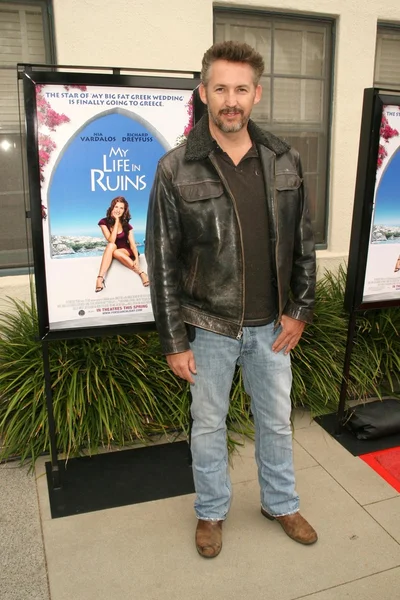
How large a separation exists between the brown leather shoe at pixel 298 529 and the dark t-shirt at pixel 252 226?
39.5 inches

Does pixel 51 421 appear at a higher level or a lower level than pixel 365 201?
lower

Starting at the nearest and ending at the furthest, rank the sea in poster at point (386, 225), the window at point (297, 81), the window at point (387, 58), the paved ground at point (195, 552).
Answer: the paved ground at point (195, 552), the sea in poster at point (386, 225), the window at point (297, 81), the window at point (387, 58)

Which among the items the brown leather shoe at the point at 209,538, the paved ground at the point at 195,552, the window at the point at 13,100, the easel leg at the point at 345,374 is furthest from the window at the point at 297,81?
the brown leather shoe at the point at 209,538

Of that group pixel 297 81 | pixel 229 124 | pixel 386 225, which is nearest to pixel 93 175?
pixel 229 124

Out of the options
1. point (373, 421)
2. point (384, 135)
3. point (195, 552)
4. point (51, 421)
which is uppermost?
point (384, 135)

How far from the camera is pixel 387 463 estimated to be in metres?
3.37

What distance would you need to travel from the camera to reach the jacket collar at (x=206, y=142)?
234 cm

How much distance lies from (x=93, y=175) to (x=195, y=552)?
6.36 ft

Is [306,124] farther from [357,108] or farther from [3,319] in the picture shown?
[3,319]

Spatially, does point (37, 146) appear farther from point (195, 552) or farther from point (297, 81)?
point (297, 81)

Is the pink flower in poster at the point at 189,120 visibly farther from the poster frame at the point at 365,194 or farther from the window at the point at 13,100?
the window at the point at 13,100

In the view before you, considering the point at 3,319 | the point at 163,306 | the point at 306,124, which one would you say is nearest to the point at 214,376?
the point at 163,306

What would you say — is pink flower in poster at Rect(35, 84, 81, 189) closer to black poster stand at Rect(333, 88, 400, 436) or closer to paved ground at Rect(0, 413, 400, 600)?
black poster stand at Rect(333, 88, 400, 436)

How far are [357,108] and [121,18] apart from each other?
2233 millimetres
